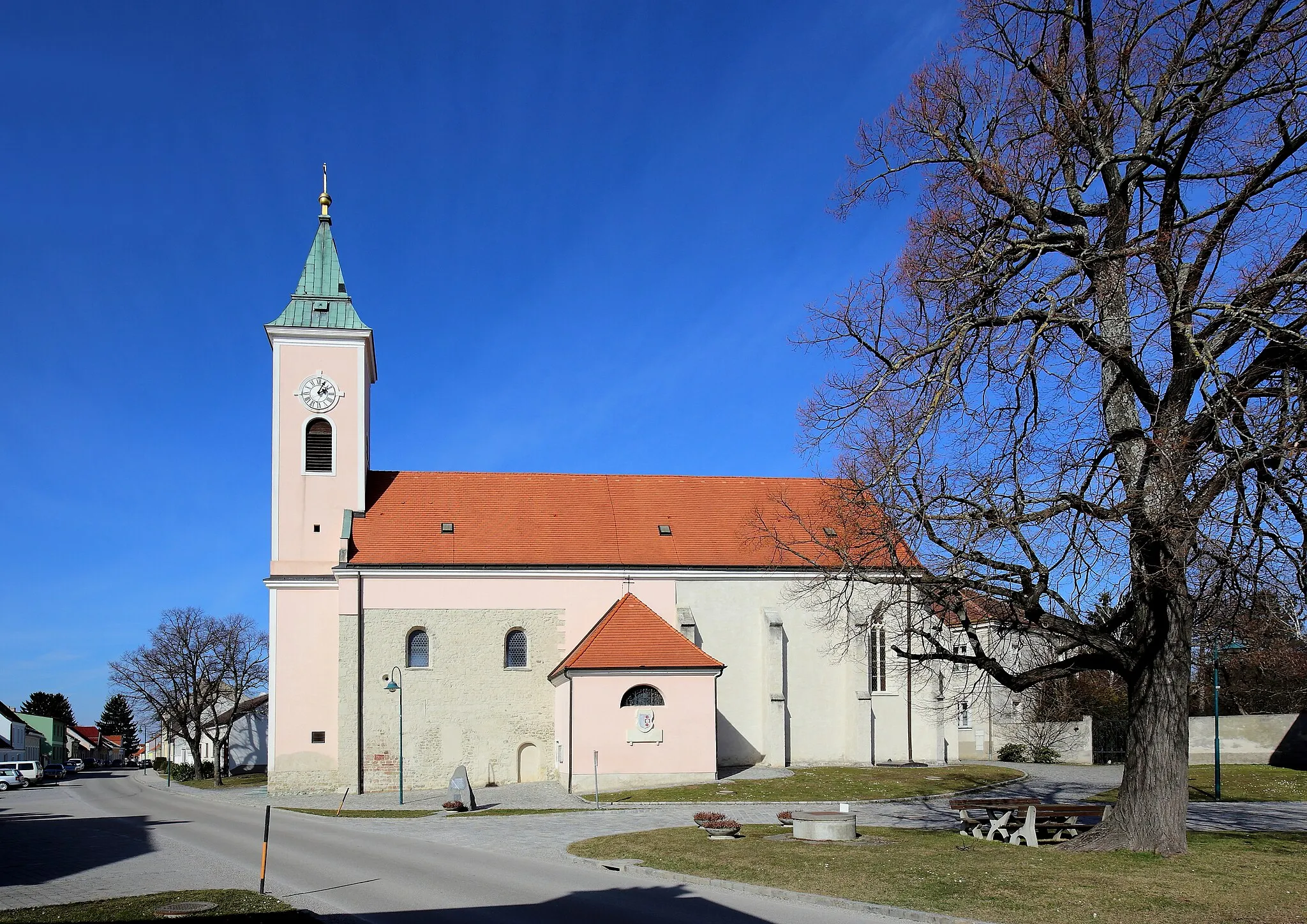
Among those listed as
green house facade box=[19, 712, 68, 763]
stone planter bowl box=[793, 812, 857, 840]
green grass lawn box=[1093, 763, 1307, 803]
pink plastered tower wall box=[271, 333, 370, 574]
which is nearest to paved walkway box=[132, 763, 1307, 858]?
green grass lawn box=[1093, 763, 1307, 803]

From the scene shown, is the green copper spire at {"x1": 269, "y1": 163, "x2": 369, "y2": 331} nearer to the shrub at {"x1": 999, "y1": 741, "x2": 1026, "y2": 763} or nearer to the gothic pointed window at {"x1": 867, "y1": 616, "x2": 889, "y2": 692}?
the gothic pointed window at {"x1": 867, "y1": 616, "x2": 889, "y2": 692}

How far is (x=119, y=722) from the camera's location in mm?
138625

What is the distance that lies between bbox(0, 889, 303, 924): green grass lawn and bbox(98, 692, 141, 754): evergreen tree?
442 feet

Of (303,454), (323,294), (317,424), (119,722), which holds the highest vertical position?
(323,294)

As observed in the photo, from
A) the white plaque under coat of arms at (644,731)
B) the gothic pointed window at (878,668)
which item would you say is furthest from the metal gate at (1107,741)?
the white plaque under coat of arms at (644,731)

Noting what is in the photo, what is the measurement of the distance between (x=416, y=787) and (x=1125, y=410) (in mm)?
26829

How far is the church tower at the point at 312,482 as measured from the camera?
35938 millimetres

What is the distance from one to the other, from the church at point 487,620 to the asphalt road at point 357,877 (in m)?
8.33

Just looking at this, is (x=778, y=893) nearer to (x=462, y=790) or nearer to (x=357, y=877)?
(x=357, y=877)

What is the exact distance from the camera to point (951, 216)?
1520 cm

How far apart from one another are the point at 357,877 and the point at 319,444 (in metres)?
23.8

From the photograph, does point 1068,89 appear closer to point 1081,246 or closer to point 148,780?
point 1081,246

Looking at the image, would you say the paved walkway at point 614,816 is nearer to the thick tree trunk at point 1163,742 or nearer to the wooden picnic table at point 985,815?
the wooden picnic table at point 985,815

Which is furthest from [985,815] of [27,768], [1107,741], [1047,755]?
[27,768]
